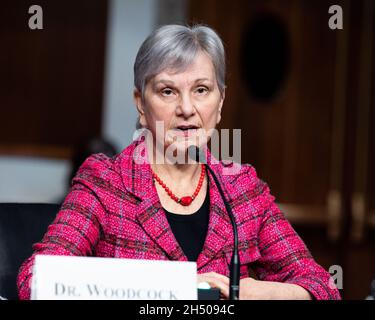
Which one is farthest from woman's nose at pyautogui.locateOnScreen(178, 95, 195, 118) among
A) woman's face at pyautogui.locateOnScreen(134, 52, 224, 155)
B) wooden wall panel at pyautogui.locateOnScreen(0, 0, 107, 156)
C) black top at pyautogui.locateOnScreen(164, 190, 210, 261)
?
wooden wall panel at pyautogui.locateOnScreen(0, 0, 107, 156)

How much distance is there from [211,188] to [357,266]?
3005mm

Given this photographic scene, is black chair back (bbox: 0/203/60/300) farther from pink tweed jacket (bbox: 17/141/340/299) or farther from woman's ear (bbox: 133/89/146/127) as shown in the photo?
woman's ear (bbox: 133/89/146/127)

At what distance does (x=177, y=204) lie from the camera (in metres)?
2.19

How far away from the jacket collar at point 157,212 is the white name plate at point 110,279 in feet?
1.57

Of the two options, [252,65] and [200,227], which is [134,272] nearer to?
[200,227]

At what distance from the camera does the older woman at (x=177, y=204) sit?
2.03 meters

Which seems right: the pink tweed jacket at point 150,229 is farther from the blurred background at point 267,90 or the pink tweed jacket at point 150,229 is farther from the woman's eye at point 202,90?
the blurred background at point 267,90

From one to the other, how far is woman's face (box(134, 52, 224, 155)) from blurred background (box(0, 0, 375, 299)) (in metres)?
2.83

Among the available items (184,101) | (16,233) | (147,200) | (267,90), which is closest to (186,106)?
(184,101)

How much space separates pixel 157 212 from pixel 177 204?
10 cm

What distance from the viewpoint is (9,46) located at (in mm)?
5055

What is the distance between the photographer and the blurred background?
16.3 feet

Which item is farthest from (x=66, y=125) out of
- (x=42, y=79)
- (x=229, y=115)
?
(x=229, y=115)

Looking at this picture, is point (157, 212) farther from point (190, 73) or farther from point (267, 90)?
point (267, 90)
